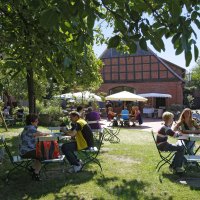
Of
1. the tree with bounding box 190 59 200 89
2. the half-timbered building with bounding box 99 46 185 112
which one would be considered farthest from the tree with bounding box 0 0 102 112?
the tree with bounding box 190 59 200 89

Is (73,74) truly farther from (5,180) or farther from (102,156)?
(102,156)

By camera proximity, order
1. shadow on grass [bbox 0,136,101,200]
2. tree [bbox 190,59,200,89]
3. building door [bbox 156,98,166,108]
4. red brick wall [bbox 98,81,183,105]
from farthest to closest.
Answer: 1. tree [bbox 190,59,200,89]
2. building door [bbox 156,98,166,108]
3. red brick wall [bbox 98,81,183,105]
4. shadow on grass [bbox 0,136,101,200]

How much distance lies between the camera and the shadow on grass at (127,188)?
5.95 m

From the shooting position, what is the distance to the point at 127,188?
642 cm

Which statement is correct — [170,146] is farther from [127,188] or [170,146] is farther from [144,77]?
[144,77]

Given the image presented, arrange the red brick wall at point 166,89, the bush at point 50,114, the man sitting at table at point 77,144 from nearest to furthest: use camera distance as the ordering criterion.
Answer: the man sitting at table at point 77,144, the bush at point 50,114, the red brick wall at point 166,89

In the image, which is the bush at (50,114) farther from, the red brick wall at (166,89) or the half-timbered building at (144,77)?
the red brick wall at (166,89)

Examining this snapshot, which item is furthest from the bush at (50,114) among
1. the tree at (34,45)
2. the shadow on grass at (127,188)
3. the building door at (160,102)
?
the building door at (160,102)

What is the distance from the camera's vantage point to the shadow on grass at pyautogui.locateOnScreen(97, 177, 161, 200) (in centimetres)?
595

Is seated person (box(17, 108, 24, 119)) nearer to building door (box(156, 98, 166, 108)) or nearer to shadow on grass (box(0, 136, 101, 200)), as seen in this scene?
shadow on grass (box(0, 136, 101, 200))

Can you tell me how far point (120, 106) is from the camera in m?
39.1

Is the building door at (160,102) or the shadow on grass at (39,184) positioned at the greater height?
the building door at (160,102)

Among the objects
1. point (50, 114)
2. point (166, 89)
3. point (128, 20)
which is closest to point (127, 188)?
point (128, 20)

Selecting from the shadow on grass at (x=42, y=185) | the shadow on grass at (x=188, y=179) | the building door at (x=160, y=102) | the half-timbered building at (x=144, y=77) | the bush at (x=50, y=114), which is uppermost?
the half-timbered building at (x=144, y=77)
